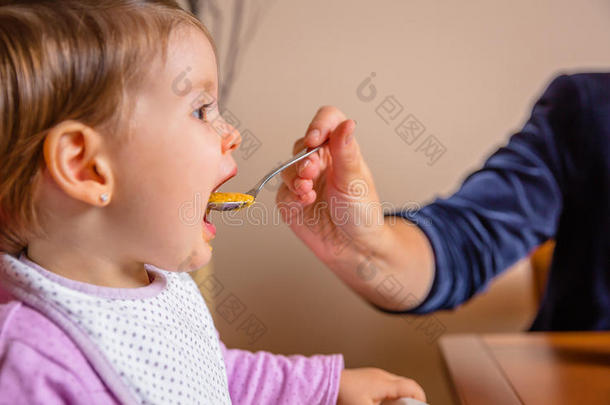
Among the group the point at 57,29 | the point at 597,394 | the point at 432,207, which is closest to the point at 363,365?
the point at 432,207

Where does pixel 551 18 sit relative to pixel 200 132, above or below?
above

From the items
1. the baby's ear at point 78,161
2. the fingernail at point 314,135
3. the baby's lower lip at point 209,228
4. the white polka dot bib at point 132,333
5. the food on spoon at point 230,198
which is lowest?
the white polka dot bib at point 132,333

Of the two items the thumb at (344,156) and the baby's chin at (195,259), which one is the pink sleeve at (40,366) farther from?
the thumb at (344,156)

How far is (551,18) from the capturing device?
55.6 inches

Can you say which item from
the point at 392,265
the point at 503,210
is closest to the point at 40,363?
the point at 392,265

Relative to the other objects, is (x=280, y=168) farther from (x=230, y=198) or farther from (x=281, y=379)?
(x=281, y=379)

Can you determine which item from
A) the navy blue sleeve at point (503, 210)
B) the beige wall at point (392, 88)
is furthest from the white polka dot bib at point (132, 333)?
the beige wall at point (392, 88)

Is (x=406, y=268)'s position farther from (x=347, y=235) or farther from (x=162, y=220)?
(x=162, y=220)

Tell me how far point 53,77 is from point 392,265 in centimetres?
65

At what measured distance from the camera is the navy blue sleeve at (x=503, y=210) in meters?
1.02

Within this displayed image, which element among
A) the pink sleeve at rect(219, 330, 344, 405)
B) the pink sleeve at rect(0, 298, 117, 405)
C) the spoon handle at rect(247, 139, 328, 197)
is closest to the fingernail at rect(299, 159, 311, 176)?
the spoon handle at rect(247, 139, 328, 197)

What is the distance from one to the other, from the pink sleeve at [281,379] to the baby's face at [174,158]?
7.4 inches

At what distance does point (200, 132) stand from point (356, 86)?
92cm

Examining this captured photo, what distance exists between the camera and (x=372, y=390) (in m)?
0.66
